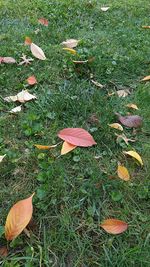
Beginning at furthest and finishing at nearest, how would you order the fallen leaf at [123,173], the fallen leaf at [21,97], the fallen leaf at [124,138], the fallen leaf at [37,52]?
the fallen leaf at [37,52] → the fallen leaf at [21,97] → the fallen leaf at [124,138] → the fallen leaf at [123,173]

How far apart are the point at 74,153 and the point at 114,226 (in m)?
0.49

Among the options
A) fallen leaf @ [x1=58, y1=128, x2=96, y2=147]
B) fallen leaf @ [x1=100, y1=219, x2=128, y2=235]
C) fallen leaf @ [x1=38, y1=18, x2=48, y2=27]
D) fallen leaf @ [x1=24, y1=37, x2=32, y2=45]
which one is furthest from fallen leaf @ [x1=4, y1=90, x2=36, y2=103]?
fallen leaf @ [x1=38, y1=18, x2=48, y2=27]

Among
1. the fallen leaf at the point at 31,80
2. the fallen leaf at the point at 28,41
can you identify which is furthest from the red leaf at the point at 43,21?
the fallen leaf at the point at 31,80

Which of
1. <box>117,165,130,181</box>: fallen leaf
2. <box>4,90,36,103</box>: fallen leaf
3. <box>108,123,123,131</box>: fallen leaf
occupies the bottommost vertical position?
<box>117,165,130,181</box>: fallen leaf

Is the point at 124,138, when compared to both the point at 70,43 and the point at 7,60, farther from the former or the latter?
the point at 70,43

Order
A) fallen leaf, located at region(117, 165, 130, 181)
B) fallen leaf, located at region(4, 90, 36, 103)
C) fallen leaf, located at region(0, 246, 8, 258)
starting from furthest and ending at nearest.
Answer: fallen leaf, located at region(4, 90, 36, 103), fallen leaf, located at region(117, 165, 130, 181), fallen leaf, located at region(0, 246, 8, 258)

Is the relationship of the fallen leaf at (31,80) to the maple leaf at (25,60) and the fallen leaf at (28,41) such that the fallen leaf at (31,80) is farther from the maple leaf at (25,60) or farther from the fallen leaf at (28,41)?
the fallen leaf at (28,41)

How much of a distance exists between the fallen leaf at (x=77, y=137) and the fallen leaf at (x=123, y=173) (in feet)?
0.73

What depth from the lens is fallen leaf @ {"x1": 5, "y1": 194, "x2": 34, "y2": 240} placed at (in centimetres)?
169

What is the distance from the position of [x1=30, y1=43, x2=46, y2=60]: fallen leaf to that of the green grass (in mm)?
44

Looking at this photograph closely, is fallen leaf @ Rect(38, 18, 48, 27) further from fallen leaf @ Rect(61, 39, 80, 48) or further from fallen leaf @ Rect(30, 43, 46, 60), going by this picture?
fallen leaf @ Rect(30, 43, 46, 60)

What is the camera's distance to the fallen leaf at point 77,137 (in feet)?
6.97

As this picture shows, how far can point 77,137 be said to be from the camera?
85.1 inches

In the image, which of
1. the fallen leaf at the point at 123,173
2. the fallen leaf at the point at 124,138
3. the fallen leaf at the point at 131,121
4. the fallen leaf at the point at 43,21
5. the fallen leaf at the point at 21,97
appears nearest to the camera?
the fallen leaf at the point at 123,173
